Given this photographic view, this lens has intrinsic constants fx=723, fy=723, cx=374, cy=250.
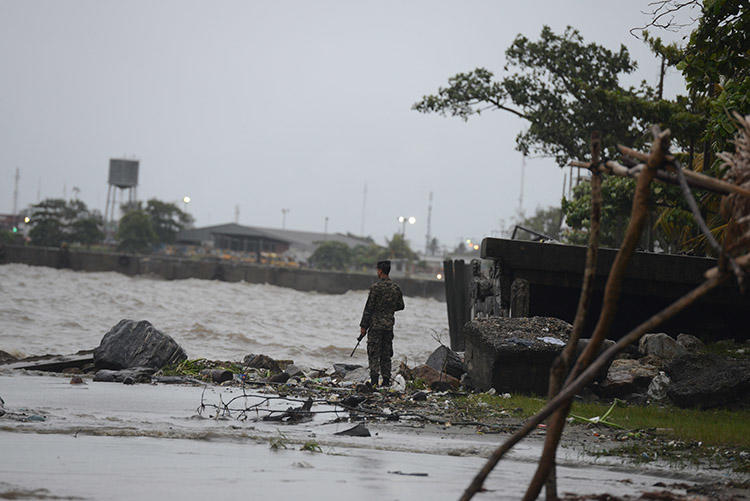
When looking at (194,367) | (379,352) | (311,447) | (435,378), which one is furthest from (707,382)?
(194,367)

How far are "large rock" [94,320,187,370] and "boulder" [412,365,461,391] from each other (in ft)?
14.0

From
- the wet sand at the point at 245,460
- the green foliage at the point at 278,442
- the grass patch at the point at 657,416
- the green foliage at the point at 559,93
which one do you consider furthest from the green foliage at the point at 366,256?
the green foliage at the point at 278,442

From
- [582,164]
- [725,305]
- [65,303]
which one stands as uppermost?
[582,164]

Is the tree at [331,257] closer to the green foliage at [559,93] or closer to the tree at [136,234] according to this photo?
the tree at [136,234]

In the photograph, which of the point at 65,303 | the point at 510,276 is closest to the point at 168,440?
the point at 510,276

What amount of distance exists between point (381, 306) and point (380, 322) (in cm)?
23

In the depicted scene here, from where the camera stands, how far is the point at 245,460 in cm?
513

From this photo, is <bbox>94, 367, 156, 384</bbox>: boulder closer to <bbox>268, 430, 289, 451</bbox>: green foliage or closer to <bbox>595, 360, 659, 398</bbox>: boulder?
<bbox>268, 430, 289, 451</bbox>: green foliage

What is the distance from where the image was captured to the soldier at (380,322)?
1056 centimetres

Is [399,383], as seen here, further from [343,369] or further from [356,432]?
[356,432]

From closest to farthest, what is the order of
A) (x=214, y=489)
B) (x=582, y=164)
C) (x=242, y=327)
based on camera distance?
(x=582, y=164) < (x=214, y=489) < (x=242, y=327)

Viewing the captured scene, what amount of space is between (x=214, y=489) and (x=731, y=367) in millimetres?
7338

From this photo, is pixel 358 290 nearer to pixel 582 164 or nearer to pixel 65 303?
pixel 65 303

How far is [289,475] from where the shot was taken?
4.62 meters
